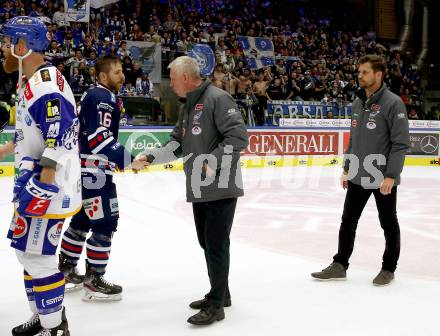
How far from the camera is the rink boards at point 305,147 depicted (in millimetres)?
13331

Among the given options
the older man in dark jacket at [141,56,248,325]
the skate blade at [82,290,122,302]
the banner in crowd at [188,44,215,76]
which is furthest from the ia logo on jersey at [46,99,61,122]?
the banner in crowd at [188,44,215,76]

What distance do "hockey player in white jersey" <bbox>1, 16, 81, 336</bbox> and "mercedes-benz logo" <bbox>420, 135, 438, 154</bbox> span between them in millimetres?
13135

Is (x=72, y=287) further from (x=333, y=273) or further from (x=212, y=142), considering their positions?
(x=333, y=273)

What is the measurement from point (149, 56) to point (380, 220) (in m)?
13.6

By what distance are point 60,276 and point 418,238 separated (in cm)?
443

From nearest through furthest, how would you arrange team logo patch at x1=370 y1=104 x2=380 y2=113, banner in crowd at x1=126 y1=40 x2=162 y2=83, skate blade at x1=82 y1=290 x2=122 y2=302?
skate blade at x1=82 y1=290 x2=122 y2=302 < team logo patch at x1=370 y1=104 x2=380 y2=113 < banner in crowd at x1=126 y1=40 x2=162 y2=83

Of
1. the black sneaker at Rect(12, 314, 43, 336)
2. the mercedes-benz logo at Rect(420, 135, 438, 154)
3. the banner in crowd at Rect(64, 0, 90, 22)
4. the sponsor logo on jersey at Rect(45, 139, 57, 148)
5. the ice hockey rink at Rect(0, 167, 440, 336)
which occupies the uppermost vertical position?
the banner in crowd at Rect(64, 0, 90, 22)

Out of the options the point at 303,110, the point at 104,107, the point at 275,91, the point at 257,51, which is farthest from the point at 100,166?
the point at 257,51

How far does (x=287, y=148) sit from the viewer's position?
542 inches

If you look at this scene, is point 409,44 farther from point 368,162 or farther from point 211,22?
point 368,162

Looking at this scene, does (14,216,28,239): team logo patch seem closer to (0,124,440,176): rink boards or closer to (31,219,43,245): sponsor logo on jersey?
(31,219,43,245): sponsor logo on jersey

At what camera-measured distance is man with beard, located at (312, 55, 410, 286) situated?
4211mm

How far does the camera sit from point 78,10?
15.5 metres

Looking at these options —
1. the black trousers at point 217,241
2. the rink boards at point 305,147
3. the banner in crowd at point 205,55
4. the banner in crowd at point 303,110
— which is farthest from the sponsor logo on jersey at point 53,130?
the banner in crowd at point 205,55
